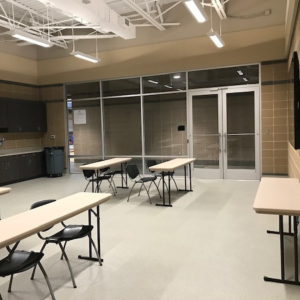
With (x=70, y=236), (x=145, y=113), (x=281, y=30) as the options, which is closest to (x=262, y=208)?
(x=70, y=236)

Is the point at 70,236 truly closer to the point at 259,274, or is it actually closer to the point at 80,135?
the point at 259,274

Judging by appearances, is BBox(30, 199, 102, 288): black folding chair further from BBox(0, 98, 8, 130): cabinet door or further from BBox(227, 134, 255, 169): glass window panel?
BBox(0, 98, 8, 130): cabinet door

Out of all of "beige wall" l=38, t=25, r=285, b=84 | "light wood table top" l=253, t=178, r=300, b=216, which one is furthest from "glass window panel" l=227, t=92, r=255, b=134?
"light wood table top" l=253, t=178, r=300, b=216

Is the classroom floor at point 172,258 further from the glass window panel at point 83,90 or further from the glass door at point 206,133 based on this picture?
the glass window panel at point 83,90

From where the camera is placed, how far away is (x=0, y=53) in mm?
9055

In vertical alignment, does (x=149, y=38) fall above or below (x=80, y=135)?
above

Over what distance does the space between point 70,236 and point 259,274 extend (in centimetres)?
191

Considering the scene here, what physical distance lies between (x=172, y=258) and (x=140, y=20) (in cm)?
731

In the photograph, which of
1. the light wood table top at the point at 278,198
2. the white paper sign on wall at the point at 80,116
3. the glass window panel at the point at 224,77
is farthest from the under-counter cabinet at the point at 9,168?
the light wood table top at the point at 278,198

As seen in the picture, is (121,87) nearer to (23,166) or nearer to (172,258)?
(23,166)

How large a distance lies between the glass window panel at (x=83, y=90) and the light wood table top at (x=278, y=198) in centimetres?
707

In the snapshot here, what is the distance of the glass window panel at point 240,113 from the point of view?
784 cm

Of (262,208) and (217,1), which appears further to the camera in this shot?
(217,1)

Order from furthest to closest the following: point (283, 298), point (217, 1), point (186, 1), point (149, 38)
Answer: point (149, 38)
point (217, 1)
point (186, 1)
point (283, 298)
